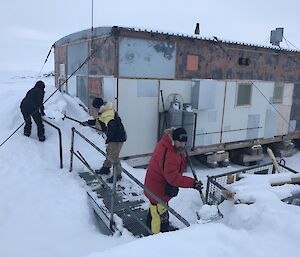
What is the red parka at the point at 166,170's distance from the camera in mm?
4230

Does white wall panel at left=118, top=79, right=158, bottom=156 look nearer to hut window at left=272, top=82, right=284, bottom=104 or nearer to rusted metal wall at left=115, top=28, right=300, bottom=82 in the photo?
rusted metal wall at left=115, top=28, right=300, bottom=82

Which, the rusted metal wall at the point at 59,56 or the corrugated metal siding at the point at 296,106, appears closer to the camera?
the rusted metal wall at the point at 59,56

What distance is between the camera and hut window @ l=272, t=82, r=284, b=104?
39.8 ft

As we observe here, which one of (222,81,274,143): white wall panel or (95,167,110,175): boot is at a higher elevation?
(222,81,274,143): white wall panel

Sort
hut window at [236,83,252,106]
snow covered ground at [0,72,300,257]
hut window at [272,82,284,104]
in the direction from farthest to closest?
hut window at [272,82,284,104] < hut window at [236,83,252,106] < snow covered ground at [0,72,300,257]

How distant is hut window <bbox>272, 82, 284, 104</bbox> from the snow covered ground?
5.14m

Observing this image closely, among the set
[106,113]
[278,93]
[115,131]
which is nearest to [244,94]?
[278,93]

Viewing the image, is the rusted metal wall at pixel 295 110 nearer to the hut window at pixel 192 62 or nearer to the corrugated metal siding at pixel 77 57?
the hut window at pixel 192 62

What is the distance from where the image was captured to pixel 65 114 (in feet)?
29.7

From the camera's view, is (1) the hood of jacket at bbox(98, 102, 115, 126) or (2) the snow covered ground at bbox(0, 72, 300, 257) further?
(1) the hood of jacket at bbox(98, 102, 115, 126)

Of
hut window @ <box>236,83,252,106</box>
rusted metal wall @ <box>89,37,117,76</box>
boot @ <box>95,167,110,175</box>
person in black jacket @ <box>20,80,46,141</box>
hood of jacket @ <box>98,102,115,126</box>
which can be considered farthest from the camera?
hut window @ <box>236,83,252,106</box>

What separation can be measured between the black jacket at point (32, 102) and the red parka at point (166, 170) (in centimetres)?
442

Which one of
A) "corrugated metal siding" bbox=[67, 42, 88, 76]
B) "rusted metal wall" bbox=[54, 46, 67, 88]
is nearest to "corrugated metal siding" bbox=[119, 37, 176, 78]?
"corrugated metal siding" bbox=[67, 42, 88, 76]

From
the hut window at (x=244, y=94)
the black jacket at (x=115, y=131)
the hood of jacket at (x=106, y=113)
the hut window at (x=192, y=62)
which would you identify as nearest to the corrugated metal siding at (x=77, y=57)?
the hut window at (x=192, y=62)
